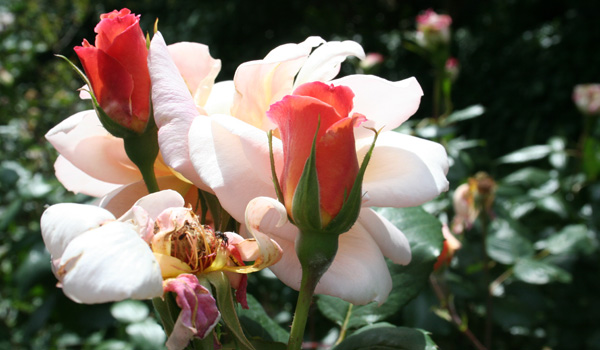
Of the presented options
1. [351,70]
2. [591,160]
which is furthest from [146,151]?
[351,70]

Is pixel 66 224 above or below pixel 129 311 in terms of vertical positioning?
above

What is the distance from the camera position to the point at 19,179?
1.27m

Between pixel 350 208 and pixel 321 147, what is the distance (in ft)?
0.12

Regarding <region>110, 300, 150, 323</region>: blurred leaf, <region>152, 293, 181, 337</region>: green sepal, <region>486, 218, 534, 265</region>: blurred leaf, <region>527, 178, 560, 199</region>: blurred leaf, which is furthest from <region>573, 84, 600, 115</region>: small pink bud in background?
<region>152, 293, 181, 337</region>: green sepal

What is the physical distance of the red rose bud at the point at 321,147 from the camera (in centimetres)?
30

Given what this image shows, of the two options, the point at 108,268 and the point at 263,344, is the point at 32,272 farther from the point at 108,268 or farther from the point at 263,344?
the point at 108,268

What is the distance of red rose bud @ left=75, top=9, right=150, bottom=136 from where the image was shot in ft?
1.20

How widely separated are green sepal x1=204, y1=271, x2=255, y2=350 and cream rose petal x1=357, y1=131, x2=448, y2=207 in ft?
0.31

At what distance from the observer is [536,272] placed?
1.05 metres

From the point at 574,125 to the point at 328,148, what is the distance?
12.0 feet

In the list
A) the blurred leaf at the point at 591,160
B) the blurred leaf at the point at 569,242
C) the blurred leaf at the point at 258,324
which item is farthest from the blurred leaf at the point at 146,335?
the blurred leaf at the point at 591,160

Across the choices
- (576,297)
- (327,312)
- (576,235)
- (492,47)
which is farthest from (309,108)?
(492,47)

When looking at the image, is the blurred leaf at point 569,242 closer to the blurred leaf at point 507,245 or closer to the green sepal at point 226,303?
the blurred leaf at point 507,245

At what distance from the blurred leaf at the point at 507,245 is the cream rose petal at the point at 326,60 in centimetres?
82
